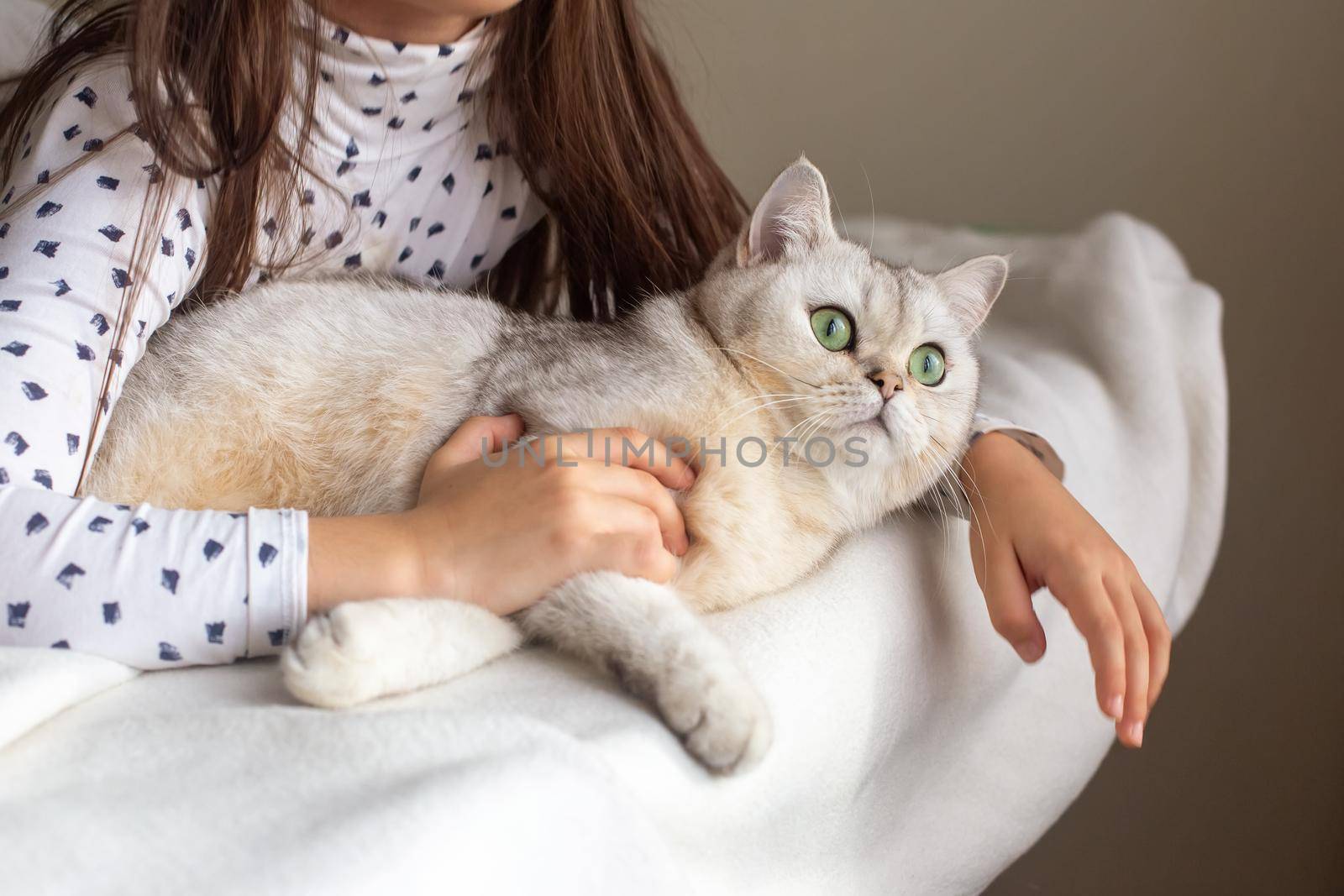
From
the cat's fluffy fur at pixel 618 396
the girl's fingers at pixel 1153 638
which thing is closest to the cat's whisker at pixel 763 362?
the cat's fluffy fur at pixel 618 396

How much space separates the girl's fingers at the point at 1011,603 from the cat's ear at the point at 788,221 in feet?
1.11

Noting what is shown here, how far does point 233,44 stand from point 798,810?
840 mm

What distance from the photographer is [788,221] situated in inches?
39.8

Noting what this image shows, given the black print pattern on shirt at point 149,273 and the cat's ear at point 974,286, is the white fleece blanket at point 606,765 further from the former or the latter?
the cat's ear at point 974,286

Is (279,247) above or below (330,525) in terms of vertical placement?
above

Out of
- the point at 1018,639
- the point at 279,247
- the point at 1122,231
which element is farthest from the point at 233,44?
the point at 1122,231

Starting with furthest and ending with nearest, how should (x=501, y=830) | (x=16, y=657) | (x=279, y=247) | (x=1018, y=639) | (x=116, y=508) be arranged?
(x=279, y=247) < (x=1018, y=639) < (x=116, y=508) < (x=16, y=657) < (x=501, y=830)

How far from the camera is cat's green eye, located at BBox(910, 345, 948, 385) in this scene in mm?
950

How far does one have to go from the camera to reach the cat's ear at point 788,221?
991 millimetres

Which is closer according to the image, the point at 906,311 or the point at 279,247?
the point at 906,311

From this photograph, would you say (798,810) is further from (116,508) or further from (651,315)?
(116,508)

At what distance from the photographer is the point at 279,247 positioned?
110 cm

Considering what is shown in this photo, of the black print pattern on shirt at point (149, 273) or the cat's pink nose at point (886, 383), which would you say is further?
the cat's pink nose at point (886, 383)

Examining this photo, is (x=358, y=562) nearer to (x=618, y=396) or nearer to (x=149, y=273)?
(x=618, y=396)
